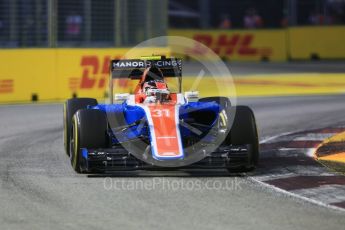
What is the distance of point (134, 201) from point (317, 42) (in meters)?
26.1


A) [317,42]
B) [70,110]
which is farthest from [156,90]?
[317,42]

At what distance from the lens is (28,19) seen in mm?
18969

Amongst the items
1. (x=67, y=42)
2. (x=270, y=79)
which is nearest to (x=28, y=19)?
(x=67, y=42)

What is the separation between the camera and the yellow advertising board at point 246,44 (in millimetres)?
33594

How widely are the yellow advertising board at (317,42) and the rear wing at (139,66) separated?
22525mm

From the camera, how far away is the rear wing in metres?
10.9

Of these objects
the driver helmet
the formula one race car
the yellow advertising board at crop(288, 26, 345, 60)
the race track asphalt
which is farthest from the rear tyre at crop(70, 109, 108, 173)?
the yellow advertising board at crop(288, 26, 345, 60)

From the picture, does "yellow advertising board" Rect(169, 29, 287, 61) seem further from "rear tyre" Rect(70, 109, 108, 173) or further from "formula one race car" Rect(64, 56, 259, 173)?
"rear tyre" Rect(70, 109, 108, 173)

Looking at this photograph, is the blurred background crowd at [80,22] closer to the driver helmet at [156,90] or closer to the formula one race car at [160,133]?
the formula one race car at [160,133]

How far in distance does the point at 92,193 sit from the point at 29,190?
64 cm

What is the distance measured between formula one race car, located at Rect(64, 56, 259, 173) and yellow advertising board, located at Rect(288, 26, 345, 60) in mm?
22914

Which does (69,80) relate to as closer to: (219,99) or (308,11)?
(219,99)

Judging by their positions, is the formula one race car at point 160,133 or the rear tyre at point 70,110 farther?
the rear tyre at point 70,110

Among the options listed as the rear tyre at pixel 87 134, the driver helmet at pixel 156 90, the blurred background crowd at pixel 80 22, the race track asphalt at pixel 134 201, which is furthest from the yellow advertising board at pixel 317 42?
the rear tyre at pixel 87 134
